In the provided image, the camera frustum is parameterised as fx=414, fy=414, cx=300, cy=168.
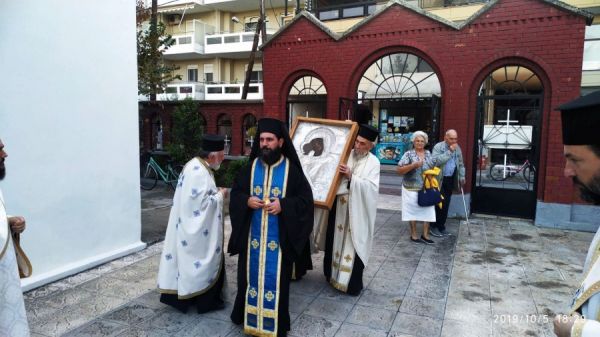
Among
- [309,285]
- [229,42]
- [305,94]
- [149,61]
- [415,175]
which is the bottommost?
[309,285]

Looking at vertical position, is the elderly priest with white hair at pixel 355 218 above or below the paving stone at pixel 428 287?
above

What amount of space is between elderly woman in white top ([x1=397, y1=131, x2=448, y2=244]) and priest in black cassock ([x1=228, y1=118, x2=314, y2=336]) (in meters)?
3.10

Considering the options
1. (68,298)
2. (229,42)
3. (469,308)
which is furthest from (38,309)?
(229,42)

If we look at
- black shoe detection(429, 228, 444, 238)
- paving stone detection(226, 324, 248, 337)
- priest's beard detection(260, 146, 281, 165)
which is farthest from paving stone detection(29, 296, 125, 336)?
black shoe detection(429, 228, 444, 238)

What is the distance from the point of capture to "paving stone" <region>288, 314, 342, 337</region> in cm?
363

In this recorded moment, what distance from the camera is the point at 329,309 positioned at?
163 inches

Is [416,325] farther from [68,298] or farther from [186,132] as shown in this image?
[186,132]

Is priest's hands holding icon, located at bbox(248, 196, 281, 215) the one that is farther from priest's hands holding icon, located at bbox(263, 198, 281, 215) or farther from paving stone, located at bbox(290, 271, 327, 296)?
paving stone, located at bbox(290, 271, 327, 296)

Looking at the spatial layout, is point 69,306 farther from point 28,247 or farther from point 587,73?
point 587,73

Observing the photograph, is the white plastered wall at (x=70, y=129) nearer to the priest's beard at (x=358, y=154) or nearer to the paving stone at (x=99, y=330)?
the paving stone at (x=99, y=330)

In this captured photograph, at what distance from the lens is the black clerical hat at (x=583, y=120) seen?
4.91ft

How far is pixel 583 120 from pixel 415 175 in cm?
489

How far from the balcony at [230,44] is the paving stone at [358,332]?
21.0m

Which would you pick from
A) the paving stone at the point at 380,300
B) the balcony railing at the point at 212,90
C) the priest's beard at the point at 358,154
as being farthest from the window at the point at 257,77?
the paving stone at the point at 380,300
